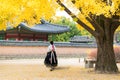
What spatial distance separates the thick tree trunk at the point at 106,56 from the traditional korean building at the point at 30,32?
72.5 feet

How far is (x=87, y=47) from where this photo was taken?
1871 inches

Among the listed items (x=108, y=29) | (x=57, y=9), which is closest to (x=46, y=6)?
(x=57, y=9)

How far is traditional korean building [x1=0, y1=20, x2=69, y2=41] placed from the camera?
1710 inches

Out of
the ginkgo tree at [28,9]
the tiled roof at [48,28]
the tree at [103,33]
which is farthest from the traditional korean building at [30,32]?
the tree at [103,33]

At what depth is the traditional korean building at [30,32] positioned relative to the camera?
143 feet

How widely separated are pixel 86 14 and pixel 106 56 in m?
3.84

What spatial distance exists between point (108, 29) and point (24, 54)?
2112 cm

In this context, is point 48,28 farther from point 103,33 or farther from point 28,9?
point 28,9

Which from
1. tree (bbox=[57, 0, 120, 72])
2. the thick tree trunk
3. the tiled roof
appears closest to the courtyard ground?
the thick tree trunk

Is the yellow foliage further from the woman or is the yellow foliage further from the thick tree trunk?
the woman

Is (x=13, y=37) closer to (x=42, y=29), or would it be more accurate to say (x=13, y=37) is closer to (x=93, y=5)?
(x=42, y=29)

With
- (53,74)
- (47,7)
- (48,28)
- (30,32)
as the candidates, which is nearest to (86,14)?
(47,7)

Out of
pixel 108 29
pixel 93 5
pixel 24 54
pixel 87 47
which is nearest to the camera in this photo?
pixel 93 5

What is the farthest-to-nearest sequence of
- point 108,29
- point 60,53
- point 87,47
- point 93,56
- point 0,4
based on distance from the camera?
point 87,47 → point 60,53 → point 93,56 → point 108,29 → point 0,4
